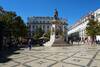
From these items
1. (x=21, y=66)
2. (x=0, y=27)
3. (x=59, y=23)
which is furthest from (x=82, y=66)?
(x=59, y=23)

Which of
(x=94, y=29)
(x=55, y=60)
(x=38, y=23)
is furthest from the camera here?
(x=38, y=23)

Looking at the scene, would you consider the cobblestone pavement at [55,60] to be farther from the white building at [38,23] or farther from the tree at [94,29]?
the white building at [38,23]

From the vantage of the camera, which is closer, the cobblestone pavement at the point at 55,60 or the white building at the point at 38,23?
the cobblestone pavement at the point at 55,60

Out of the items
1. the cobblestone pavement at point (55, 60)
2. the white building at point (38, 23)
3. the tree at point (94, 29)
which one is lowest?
the cobblestone pavement at point (55, 60)

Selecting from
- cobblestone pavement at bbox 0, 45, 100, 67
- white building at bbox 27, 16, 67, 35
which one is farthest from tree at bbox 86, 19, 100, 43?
white building at bbox 27, 16, 67, 35

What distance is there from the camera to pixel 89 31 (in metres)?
71.3

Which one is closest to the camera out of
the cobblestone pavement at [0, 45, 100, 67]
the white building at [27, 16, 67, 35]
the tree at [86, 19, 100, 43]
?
the cobblestone pavement at [0, 45, 100, 67]

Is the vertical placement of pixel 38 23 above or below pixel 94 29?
above

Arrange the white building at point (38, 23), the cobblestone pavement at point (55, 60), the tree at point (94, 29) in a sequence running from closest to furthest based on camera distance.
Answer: the cobblestone pavement at point (55, 60) → the tree at point (94, 29) → the white building at point (38, 23)

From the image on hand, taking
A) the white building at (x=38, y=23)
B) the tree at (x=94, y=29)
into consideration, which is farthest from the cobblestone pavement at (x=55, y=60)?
the white building at (x=38, y=23)

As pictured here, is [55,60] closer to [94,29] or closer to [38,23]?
[94,29]

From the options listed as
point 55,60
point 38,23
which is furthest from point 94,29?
point 38,23

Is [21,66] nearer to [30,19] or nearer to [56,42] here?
[56,42]

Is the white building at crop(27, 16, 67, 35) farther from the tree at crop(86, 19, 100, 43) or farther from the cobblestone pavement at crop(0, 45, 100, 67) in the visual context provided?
the cobblestone pavement at crop(0, 45, 100, 67)
